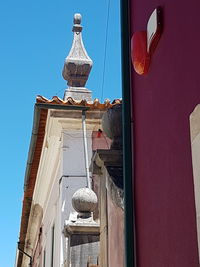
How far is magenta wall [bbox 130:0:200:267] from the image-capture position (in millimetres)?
3012

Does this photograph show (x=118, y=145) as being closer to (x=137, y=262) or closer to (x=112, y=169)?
(x=112, y=169)

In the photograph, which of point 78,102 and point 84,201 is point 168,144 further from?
point 78,102

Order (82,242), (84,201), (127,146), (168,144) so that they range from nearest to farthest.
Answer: (168,144)
(127,146)
(82,242)
(84,201)

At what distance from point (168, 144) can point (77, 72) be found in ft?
24.7

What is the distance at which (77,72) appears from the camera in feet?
35.4

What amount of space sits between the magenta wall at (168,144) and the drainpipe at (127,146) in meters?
0.09

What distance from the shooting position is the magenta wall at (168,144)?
301cm

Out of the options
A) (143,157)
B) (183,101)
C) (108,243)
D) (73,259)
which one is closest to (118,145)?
(108,243)

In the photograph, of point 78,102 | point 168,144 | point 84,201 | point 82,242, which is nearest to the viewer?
point 168,144

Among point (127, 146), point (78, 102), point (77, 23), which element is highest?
point (77, 23)

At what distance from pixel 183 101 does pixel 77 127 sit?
6.75 metres

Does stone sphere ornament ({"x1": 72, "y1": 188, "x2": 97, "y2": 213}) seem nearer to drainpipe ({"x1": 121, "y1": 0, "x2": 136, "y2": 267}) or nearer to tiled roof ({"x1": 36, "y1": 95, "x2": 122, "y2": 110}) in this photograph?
tiled roof ({"x1": 36, "y1": 95, "x2": 122, "y2": 110})

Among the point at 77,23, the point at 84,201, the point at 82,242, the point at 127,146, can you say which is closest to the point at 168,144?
the point at 127,146

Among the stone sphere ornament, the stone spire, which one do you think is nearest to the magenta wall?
the stone sphere ornament
